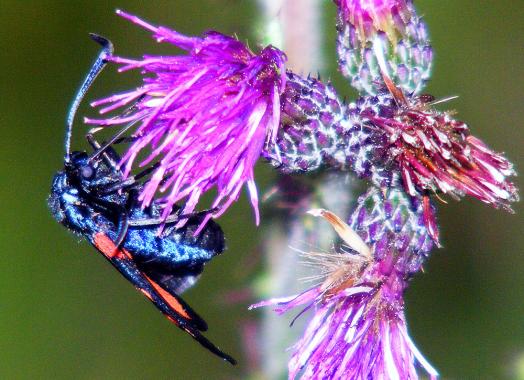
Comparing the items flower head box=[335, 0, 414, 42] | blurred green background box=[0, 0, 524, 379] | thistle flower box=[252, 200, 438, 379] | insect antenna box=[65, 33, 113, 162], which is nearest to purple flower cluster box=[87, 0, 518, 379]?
thistle flower box=[252, 200, 438, 379]

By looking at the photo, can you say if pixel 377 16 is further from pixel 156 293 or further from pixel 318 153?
pixel 156 293

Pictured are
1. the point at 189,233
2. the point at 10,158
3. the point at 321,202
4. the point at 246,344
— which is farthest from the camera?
the point at 10,158

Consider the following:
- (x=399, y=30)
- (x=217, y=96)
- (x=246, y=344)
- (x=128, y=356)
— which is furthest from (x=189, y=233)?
(x=128, y=356)

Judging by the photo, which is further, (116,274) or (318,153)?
(116,274)

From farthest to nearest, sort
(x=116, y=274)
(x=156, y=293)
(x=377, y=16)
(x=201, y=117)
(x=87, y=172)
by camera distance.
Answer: (x=116, y=274) → (x=377, y=16) → (x=87, y=172) → (x=156, y=293) → (x=201, y=117)

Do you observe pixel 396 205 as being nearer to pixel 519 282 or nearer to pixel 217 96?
pixel 217 96

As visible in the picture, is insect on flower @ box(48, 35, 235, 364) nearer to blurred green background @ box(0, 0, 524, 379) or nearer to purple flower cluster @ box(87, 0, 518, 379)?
purple flower cluster @ box(87, 0, 518, 379)

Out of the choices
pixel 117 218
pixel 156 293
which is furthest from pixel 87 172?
pixel 156 293
